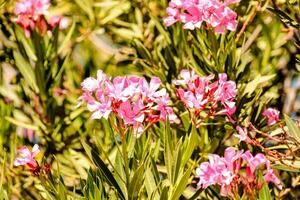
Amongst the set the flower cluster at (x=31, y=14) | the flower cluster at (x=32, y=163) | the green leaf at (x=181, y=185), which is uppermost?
the flower cluster at (x=31, y=14)

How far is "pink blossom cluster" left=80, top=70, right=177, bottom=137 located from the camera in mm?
1390

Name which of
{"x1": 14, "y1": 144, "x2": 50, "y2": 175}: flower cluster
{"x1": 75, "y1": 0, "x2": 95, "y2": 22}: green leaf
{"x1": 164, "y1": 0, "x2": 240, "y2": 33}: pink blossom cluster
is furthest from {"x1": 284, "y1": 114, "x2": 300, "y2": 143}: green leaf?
{"x1": 75, "y1": 0, "x2": 95, "y2": 22}: green leaf

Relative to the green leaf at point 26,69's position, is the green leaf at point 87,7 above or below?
above

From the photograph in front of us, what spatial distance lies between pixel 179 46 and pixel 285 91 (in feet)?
1.56

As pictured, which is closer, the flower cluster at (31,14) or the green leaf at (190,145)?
the green leaf at (190,145)

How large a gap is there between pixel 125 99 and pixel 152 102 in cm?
9

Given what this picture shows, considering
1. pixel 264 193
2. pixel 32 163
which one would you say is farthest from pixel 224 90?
pixel 32 163

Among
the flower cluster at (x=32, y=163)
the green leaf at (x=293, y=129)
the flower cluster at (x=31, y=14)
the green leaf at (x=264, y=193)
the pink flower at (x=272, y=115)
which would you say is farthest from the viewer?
the flower cluster at (x=31, y=14)

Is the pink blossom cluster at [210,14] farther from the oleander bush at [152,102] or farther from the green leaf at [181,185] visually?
the green leaf at [181,185]

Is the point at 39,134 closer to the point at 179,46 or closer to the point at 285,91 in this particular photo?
the point at 179,46

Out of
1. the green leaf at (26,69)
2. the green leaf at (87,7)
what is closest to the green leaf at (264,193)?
the green leaf at (26,69)

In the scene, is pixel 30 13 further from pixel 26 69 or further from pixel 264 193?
pixel 264 193

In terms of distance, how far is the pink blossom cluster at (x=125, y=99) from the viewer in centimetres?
→ 139

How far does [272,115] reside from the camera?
1.71 metres
